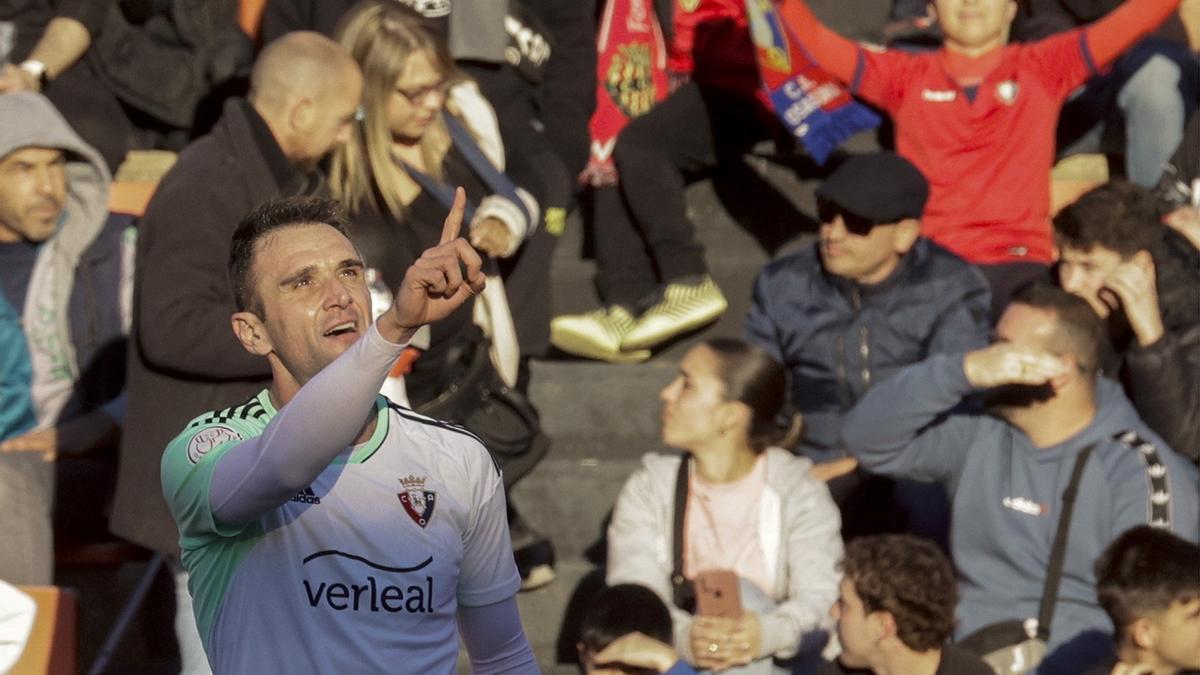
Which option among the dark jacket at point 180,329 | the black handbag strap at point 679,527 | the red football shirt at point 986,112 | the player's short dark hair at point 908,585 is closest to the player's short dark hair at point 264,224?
the dark jacket at point 180,329

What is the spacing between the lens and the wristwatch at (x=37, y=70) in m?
7.44

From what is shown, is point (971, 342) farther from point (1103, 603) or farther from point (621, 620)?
point (621, 620)

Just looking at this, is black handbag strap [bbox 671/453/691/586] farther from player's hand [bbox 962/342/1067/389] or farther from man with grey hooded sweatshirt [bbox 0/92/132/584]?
man with grey hooded sweatshirt [bbox 0/92/132/584]

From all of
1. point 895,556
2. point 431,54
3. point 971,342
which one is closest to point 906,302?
point 971,342

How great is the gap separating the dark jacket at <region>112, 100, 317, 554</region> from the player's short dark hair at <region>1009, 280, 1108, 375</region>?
7.86ft

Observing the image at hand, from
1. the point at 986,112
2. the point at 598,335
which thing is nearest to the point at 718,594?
the point at 598,335

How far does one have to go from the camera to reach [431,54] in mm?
5770

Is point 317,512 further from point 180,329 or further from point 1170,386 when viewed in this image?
point 1170,386

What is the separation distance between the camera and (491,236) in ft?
19.7

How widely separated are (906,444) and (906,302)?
0.56m

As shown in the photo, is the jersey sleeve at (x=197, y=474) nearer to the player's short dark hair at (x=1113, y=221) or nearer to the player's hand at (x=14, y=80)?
the player's short dark hair at (x=1113, y=221)

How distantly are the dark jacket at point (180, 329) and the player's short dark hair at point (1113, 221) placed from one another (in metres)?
2.73

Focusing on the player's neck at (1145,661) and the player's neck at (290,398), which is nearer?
the player's neck at (290,398)

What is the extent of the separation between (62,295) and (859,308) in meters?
2.69
